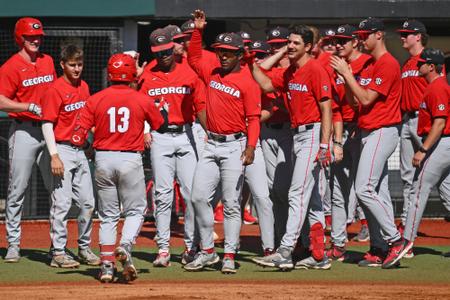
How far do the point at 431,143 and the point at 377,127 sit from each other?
24.0 inches

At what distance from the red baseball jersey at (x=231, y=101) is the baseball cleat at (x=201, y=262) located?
119 cm

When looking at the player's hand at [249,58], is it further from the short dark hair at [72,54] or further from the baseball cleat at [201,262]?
the baseball cleat at [201,262]

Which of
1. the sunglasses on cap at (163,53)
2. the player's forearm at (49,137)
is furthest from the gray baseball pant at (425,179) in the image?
the player's forearm at (49,137)

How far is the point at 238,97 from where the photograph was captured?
381 inches

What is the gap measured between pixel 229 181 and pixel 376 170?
4.65ft

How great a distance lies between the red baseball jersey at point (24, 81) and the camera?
1038 cm

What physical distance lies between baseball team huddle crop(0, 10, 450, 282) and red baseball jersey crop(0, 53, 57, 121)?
10 millimetres

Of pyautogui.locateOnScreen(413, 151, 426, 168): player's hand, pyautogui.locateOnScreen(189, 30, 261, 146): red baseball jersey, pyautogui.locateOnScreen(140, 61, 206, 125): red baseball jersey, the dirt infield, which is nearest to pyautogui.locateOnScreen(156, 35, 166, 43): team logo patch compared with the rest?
pyautogui.locateOnScreen(140, 61, 206, 125): red baseball jersey

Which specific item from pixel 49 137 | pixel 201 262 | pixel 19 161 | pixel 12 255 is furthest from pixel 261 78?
pixel 12 255

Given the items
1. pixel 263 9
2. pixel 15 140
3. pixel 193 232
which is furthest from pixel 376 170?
pixel 263 9

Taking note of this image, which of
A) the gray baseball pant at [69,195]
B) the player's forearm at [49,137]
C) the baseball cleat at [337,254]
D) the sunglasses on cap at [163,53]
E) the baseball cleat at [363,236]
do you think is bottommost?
the baseball cleat at [363,236]

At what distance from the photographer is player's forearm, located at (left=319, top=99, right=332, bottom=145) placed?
968 centimetres

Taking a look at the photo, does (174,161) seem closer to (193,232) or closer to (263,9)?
(193,232)

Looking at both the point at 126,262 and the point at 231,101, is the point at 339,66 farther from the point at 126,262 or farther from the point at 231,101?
the point at 126,262
